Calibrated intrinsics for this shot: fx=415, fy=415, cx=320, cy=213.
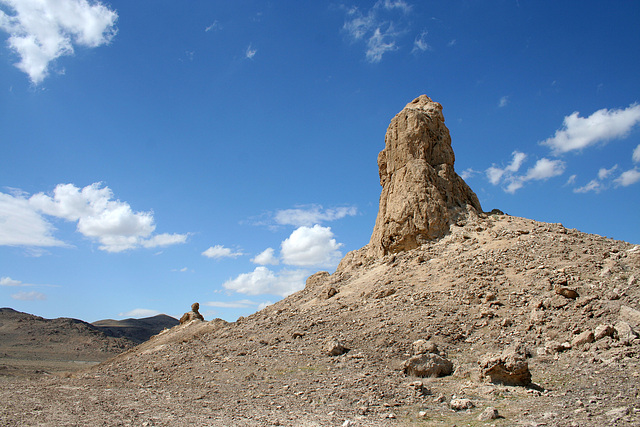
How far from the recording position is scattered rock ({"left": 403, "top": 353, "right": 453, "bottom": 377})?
12242 mm

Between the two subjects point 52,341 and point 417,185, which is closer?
point 417,185

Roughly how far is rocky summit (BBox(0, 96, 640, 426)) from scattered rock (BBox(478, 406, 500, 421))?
0.8 inches

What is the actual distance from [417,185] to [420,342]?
1080 centimetres

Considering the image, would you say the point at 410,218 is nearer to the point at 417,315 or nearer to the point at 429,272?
the point at 429,272

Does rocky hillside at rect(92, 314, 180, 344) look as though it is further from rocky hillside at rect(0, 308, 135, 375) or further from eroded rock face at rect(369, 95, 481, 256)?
eroded rock face at rect(369, 95, 481, 256)

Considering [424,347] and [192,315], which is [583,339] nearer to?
[424,347]

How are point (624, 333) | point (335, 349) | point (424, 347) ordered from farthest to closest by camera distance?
1. point (335, 349)
2. point (424, 347)
3. point (624, 333)

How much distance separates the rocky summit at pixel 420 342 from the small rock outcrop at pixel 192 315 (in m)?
3.90

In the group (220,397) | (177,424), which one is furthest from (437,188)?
(177,424)

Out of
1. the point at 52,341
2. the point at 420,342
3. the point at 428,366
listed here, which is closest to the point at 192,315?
the point at 420,342

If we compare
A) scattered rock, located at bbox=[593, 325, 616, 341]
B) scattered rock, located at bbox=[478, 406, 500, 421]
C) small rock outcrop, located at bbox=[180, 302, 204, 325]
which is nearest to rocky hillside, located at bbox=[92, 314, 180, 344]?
small rock outcrop, located at bbox=[180, 302, 204, 325]

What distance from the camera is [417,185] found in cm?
2319

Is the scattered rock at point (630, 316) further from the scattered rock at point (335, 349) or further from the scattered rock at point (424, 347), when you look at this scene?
the scattered rock at point (335, 349)

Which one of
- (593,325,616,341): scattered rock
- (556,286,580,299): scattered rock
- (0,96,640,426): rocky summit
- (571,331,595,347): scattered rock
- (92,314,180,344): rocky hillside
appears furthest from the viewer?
(92,314,180,344): rocky hillside
